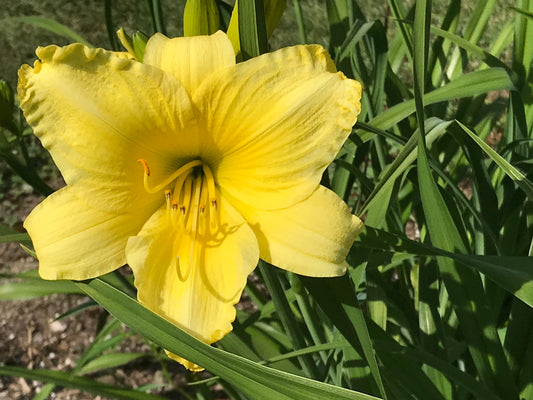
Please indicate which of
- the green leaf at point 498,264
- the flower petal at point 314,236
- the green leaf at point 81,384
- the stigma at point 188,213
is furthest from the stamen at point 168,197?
the green leaf at point 81,384

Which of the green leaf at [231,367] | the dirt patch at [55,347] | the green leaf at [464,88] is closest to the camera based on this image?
the green leaf at [231,367]

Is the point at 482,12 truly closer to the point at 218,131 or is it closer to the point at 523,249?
the point at 523,249

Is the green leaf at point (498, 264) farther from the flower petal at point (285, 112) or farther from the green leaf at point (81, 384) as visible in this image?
the green leaf at point (81, 384)

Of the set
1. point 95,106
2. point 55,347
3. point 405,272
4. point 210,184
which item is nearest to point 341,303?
point 210,184

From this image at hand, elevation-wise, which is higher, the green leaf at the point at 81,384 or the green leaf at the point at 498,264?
the green leaf at the point at 498,264

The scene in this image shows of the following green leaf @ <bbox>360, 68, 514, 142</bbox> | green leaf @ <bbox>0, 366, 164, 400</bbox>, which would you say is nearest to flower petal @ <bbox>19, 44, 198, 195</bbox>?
green leaf @ <bbox>360, 68, 514, 142</bbox>

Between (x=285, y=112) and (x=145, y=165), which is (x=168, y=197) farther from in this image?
(x=285, y=112)

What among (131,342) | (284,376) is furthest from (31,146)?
(284,376)
